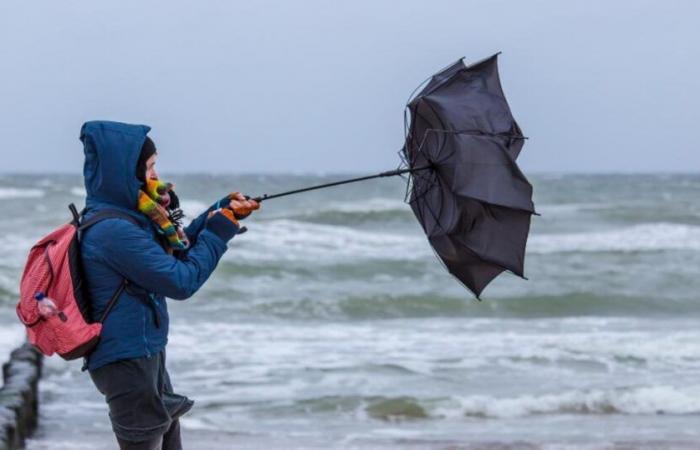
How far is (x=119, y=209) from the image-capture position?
3467 millimetres

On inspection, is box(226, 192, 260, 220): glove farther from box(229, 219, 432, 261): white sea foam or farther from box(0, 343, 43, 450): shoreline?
box(229, 219, 432, 261): white sea foam

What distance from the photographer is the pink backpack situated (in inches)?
135

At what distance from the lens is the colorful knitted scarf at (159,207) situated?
11.4 ft

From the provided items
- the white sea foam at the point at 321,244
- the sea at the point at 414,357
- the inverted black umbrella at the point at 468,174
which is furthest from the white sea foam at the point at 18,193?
the inverted black umbrella at the point at 468,174

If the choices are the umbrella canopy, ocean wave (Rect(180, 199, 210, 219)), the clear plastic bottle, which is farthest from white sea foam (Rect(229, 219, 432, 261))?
the clear plastic bottle

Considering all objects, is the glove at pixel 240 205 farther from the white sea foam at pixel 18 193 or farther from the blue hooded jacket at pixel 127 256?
the white sea foam at pixel 18 193

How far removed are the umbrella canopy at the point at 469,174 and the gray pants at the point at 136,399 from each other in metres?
1.05

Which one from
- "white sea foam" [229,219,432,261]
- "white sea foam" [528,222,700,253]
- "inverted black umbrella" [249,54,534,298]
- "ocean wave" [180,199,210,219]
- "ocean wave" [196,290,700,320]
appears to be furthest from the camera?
"ocean wave" [180,199,210,219]

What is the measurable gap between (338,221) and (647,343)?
65.7 feet

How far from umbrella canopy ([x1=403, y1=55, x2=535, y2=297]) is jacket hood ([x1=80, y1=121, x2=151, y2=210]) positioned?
99 cm

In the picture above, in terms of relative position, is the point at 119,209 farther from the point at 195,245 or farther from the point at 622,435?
the point at 622,435

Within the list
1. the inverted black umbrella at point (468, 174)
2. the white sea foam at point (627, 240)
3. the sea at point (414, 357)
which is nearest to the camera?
the inverted black umbrella at point (468, 174)

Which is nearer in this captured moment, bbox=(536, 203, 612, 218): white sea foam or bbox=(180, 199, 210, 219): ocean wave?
bbox=(536, 203, 612, 218): white sea foam

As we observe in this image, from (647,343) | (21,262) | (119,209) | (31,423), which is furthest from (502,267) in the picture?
(21,262)
